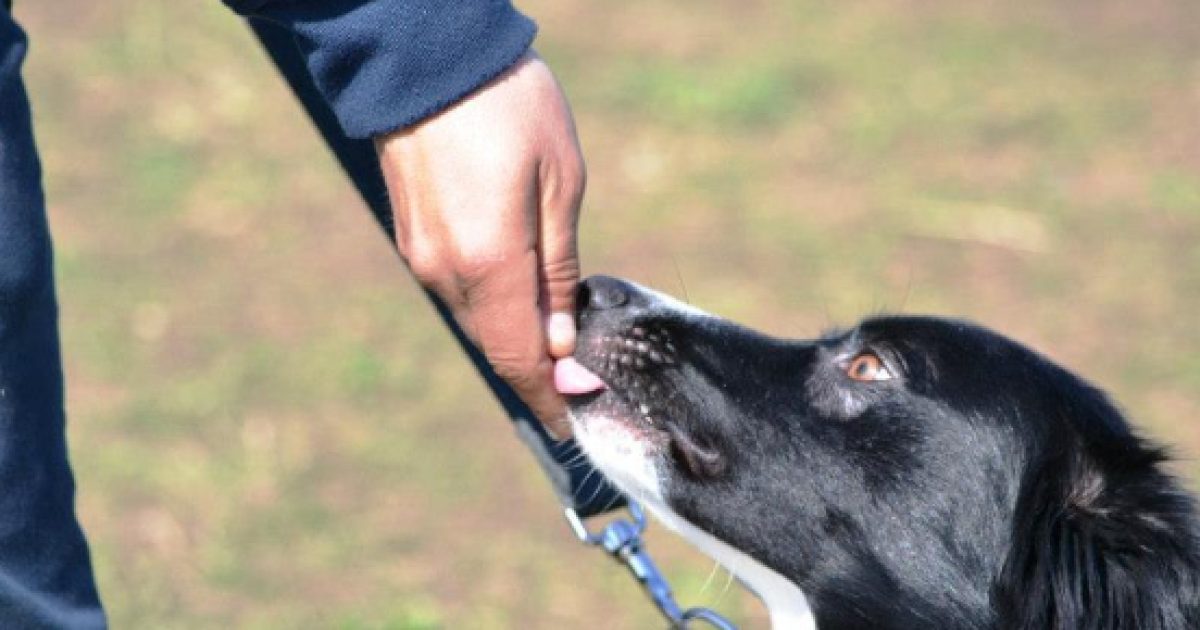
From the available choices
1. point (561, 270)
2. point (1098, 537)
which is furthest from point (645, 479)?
point (1098, 537)

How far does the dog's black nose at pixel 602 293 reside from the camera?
122 inches

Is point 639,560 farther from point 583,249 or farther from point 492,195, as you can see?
point 583,249

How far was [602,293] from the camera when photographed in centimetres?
315

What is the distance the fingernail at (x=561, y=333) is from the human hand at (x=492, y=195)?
107 mm

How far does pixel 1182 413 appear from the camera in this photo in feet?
18.0

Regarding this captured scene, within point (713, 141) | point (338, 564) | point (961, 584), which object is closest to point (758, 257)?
point (713, 141)

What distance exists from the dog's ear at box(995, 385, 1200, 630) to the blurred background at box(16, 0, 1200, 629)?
174 cm

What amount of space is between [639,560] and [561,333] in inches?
31.0

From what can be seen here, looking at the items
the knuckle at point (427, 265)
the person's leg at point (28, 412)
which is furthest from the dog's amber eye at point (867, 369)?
the person's leg at point (28, 412)

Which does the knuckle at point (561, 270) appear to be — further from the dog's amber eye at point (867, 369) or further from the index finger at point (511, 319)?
the dog's amber eye at point (867, 369)

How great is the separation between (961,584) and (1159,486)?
1.11 ft

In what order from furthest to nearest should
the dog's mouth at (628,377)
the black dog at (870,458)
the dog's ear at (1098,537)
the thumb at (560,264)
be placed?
1. the dog's mouth at (628,377)
2. the black dog at (870,458)
3. the dog's ear at (1098,537)
4. the thumb at (560,264)

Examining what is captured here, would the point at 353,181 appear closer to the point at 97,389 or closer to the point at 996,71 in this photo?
the point at 97,389

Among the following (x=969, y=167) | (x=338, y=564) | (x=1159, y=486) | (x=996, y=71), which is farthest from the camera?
(x=996, y=71)
